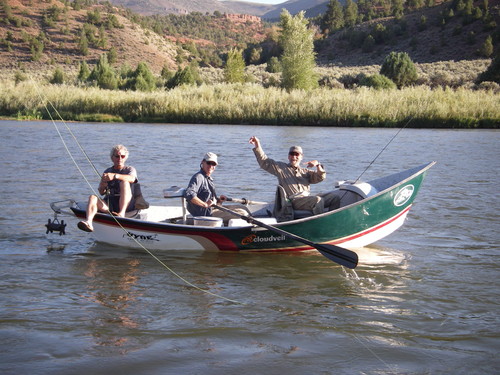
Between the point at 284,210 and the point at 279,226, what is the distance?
0.70 metres

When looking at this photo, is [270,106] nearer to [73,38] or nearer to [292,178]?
[292,178]

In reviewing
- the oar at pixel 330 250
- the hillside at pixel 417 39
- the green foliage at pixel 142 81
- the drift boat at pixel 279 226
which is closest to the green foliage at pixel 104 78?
the green foliage at pixel 142 81

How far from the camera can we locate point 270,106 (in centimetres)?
2920

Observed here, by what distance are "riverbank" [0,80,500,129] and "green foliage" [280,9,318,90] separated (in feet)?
14.8

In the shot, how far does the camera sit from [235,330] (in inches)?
226


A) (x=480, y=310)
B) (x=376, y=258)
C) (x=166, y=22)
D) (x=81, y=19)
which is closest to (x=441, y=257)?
(x=376, y=258)

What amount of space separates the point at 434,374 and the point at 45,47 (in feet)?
248

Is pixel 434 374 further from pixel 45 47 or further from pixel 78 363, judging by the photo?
pixel 45 47

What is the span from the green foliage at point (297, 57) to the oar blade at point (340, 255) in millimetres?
29413

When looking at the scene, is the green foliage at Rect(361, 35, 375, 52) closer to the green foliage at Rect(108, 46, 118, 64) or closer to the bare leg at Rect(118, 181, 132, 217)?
the green foliage at Rect(108, 46, 118, 64)

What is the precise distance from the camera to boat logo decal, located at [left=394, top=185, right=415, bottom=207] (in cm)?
826

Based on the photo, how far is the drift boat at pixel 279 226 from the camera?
787cm

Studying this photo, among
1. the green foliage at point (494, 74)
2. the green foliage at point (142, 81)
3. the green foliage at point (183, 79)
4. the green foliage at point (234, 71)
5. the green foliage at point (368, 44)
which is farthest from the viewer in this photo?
the green foliage at point (368, 44)

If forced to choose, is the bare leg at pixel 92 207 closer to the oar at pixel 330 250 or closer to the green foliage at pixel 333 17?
the oar at pixel 330 250
